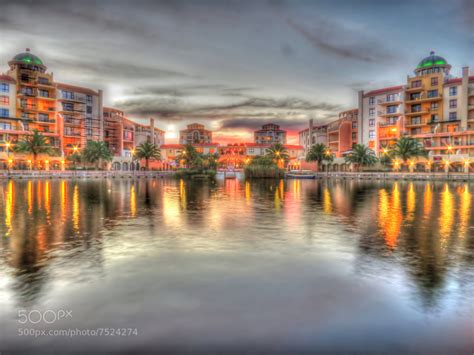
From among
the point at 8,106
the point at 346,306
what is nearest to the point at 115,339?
the point at 346,306

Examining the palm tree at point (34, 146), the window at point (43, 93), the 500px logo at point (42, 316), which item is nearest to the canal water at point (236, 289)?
the 500px logo at point (42, 316)

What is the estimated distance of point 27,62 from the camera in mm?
79562

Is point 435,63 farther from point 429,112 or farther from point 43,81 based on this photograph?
point 43,81

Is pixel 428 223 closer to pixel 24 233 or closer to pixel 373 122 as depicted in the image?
pixel 24 233

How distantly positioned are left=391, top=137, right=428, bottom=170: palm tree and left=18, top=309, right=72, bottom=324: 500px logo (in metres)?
73.5

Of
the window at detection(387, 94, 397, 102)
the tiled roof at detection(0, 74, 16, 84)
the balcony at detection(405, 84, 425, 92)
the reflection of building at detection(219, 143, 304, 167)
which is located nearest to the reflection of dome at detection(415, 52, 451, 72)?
the balcony at detection(405, 84, 425, 92)

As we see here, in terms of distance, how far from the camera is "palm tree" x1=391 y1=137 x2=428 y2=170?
69.2 m

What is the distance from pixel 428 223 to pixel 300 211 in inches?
304

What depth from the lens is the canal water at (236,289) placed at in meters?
6.09

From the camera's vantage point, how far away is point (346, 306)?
730 centimetres

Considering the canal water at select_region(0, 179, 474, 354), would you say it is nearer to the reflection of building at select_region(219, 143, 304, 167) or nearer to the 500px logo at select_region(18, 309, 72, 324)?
the 500px logo at select_region(18, 309, 72, 324)

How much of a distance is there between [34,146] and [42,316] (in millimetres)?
72702

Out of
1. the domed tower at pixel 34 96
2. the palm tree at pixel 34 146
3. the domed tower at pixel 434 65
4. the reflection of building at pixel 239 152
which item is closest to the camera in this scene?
the palm tree at pixel 34 146

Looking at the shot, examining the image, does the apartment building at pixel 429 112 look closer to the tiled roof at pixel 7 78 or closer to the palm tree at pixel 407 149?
the palm tree at pixel 407 149
